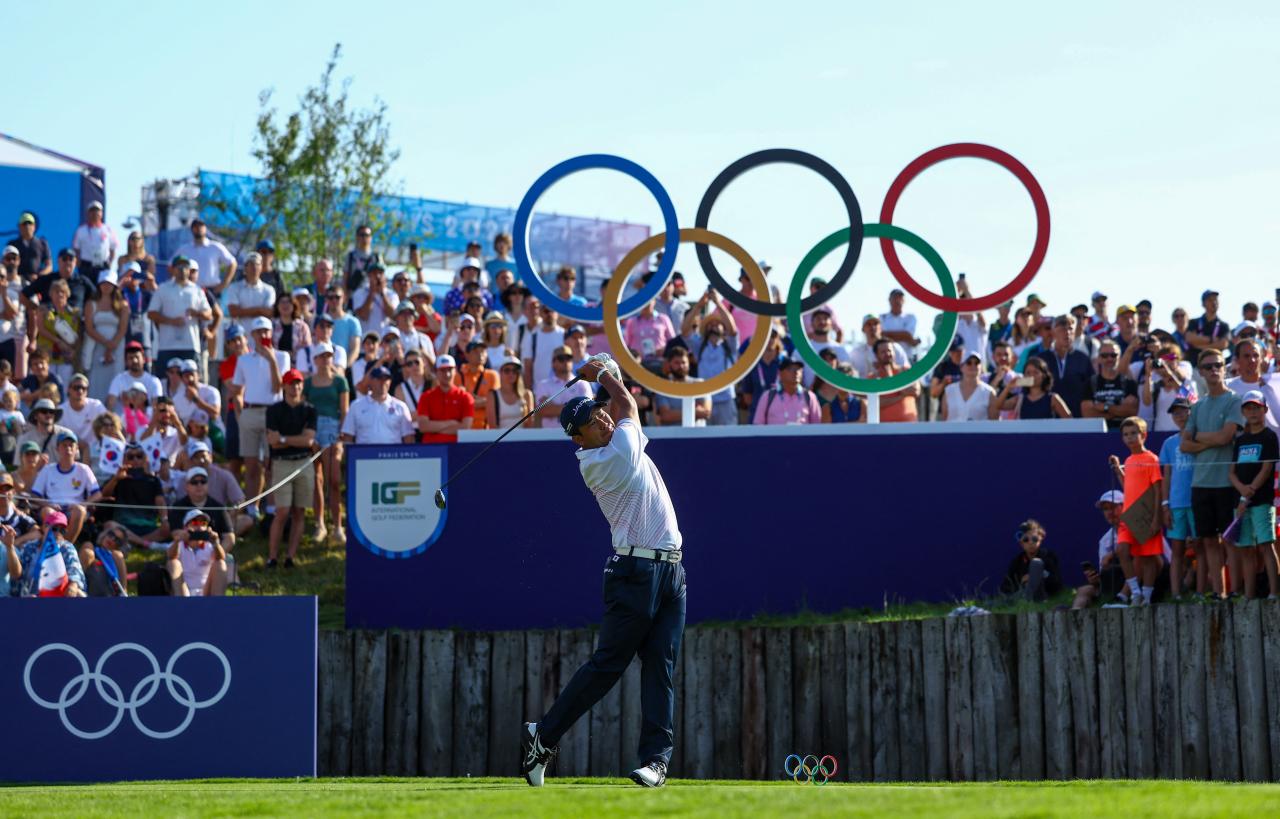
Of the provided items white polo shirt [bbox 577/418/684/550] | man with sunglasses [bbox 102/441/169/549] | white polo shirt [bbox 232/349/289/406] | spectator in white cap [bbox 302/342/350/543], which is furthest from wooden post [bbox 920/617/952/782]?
white polo shirt [bbox 232/349/289/406]

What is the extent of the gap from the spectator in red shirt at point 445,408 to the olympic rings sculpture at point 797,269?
126cm

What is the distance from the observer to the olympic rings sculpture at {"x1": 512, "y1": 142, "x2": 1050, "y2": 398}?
49.3 ft

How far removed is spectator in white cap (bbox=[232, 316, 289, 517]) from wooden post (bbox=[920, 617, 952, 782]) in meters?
7.42

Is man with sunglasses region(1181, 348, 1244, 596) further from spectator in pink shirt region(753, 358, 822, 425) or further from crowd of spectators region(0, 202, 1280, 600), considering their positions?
spectator in pink shirt region(753, 358, 822, 425)

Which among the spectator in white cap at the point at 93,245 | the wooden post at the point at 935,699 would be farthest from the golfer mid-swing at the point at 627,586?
the spectator in white cap at the point at 93,245

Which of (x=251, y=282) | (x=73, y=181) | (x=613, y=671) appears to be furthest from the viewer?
(x=73, y=181)

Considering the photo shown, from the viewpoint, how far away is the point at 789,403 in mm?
15992

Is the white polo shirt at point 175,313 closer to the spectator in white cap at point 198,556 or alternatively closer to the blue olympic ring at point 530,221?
the spectator in white cap at point 198,556

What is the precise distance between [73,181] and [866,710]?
54.5 feet

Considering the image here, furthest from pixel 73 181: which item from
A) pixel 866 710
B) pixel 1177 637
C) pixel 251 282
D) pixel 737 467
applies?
pixel 1177 637

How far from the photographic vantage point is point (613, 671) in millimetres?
8852

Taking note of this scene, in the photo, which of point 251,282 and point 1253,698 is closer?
point 1253,698

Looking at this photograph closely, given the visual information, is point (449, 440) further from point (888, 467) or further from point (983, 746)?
point (983, 746)

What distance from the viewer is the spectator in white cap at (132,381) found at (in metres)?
17.6
